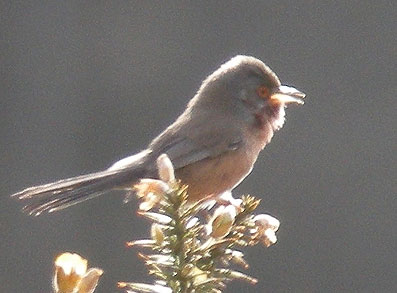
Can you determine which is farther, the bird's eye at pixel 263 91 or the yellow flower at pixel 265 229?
the bird's eye at pixel 263 91

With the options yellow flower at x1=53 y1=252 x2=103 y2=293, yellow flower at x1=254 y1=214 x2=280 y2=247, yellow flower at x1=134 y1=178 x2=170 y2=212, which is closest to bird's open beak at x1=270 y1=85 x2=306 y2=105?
yellow flower at x1=254 y1=214 x2=280 y2=247

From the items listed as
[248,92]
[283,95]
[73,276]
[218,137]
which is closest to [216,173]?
[218,137]

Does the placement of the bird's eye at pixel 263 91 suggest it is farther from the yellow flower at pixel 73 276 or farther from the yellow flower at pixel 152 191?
the yellow flower at pixel 73 276

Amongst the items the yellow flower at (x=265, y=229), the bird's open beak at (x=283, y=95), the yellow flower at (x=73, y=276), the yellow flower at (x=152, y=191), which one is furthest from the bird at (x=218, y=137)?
the yellow flower at (x=73, y=276)

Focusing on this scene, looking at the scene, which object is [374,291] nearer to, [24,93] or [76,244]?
[76,244]

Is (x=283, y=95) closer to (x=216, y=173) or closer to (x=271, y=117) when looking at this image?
(x=271, y=117)
